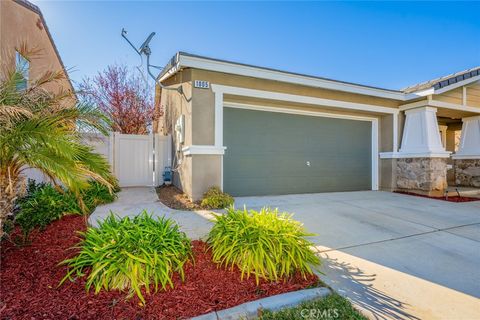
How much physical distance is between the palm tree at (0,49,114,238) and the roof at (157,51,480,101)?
3.26m

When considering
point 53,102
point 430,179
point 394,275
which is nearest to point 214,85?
point 53,102

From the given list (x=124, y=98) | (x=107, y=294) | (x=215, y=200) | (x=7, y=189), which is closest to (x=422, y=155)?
(x=215, y=200)

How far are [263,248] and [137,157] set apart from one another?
275 inches

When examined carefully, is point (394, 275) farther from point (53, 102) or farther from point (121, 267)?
point (53, 102)

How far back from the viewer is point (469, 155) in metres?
10.0

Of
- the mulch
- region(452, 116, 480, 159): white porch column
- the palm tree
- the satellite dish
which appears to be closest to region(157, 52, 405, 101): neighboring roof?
the satellite dish

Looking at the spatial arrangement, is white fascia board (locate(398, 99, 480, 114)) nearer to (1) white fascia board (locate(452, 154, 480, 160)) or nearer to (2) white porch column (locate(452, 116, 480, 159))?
(2) white porch column (locate(452, 116, 480, 159))

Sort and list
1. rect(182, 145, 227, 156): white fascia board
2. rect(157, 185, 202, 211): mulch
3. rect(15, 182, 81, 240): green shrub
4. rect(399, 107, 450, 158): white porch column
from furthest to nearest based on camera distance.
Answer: rect(399, 107, 450, 158): white porch column, rect(182, 145, 227, 156): white fascia board, rect(157, 185, 202, 211): mulch, rect(15, 182, 81, 240): green shrub

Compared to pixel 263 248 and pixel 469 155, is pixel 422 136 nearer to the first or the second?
pixel 469 155

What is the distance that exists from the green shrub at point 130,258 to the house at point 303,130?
3.44 meters

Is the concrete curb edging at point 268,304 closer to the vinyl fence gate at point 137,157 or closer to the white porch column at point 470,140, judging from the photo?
the vinyl fence gate at point 137,157

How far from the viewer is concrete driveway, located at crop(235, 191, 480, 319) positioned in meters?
2.25

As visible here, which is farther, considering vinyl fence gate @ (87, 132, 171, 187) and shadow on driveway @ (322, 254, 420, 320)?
vinyl fence gate @ (87, 132, 171, 187)

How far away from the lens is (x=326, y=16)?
780cm
